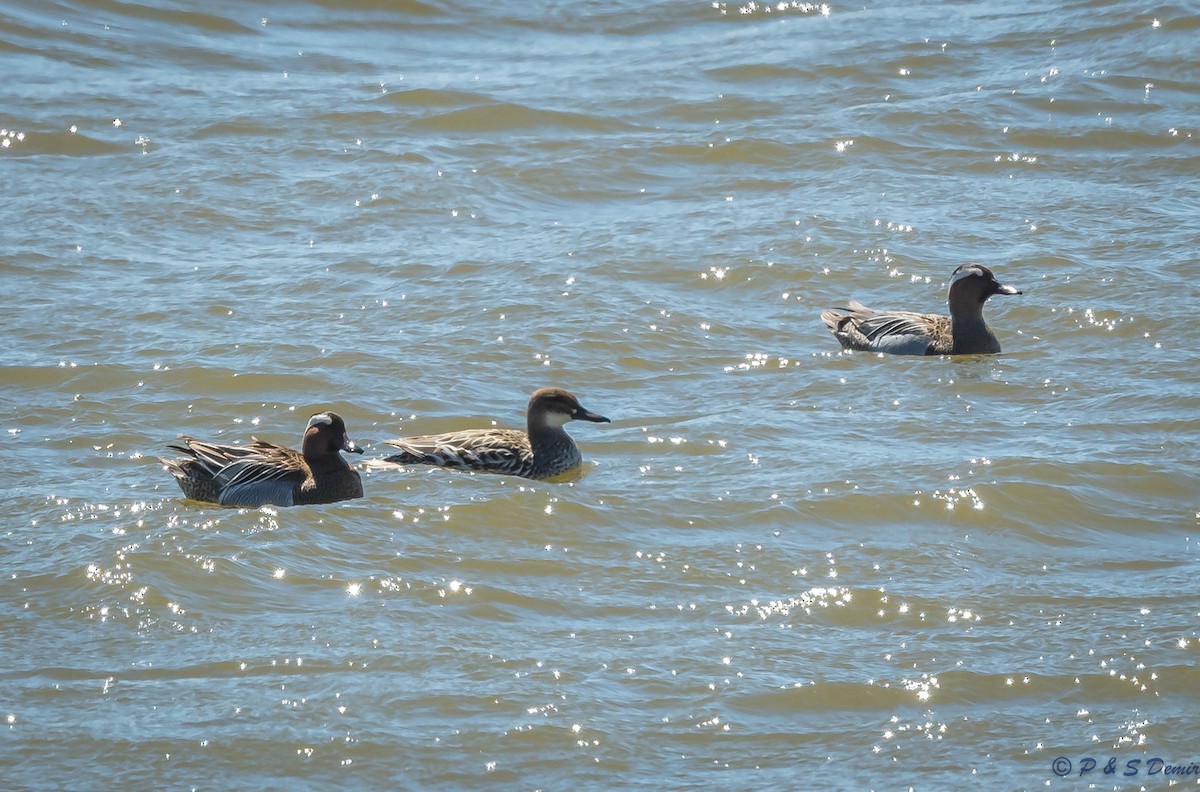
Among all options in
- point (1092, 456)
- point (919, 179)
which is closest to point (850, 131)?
point (919, 179)

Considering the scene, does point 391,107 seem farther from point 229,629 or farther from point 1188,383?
point 229,629

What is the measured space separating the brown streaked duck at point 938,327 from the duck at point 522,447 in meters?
2.65

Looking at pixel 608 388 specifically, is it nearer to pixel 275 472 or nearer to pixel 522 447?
pixel 522 447

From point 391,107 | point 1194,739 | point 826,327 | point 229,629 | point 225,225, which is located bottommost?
point 1194,739

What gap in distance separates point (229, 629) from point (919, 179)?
29.1 feet

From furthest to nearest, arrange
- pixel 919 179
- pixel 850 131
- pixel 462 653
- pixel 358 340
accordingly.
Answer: pixel 850 131 < pixel 919 179 < pixel 358 340 < pixel 462 653

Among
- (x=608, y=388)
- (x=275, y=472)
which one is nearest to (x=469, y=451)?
(x=275, y=472)

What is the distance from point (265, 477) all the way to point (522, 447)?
147 cm

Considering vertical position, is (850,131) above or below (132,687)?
above

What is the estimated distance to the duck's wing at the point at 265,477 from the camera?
887 cm

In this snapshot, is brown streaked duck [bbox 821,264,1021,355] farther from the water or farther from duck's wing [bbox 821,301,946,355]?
the water

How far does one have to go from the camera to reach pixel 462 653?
7105 mm

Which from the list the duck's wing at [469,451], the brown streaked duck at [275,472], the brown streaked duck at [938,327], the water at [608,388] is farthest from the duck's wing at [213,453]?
the brown streaked duck at [938,327]

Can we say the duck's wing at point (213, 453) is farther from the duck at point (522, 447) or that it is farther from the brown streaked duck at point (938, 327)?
the brown streaked duck at point (938, 327)
